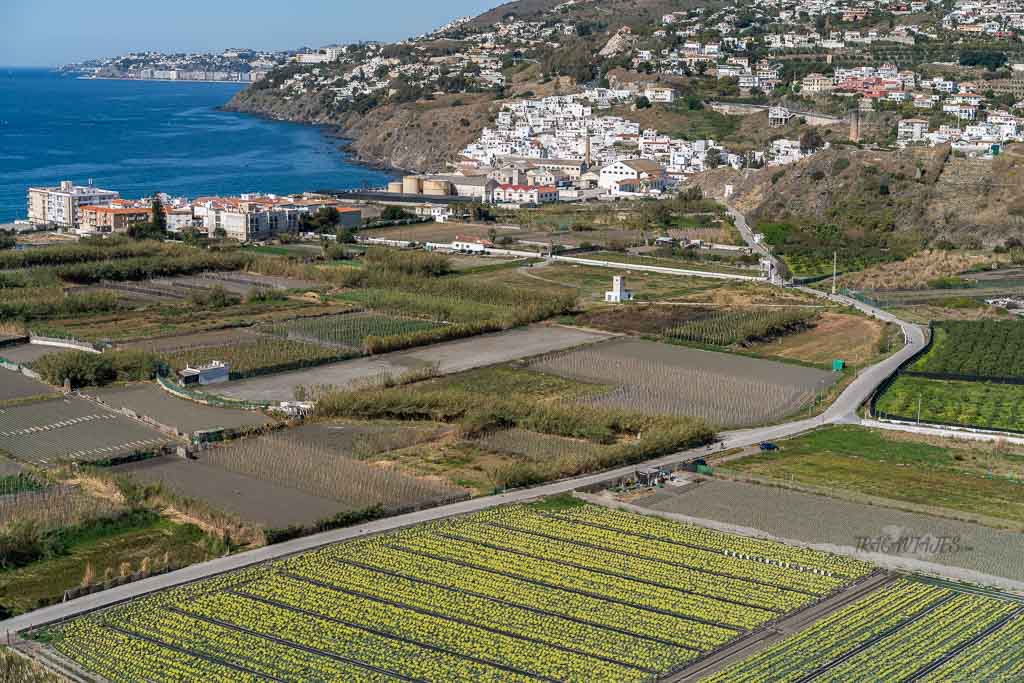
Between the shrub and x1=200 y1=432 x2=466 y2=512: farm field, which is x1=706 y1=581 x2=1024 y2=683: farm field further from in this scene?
the shrub

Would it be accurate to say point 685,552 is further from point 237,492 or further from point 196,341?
point 196,341

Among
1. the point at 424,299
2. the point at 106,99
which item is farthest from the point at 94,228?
the point at 106,99

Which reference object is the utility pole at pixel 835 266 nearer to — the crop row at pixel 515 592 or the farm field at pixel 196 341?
the farm field at pixel 196 341

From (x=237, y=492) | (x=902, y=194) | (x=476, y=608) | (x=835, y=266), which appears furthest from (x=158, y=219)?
(x=476, y=608)

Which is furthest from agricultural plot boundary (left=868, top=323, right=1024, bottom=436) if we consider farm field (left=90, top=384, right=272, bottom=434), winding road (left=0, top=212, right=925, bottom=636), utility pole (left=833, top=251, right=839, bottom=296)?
farm field (left=90, top=384, right=272, bottom=434)

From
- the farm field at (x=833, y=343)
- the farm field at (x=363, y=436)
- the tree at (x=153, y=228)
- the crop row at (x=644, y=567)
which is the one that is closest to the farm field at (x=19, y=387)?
the farm field at (x=363, y=436)

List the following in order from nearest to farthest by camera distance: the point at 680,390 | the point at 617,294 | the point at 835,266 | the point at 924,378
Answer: the point at 680,390
the point at 924,378
the point at 617,294
the point at 835,266

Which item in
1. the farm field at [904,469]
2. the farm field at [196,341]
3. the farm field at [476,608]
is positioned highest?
the farm field at [196,341]
